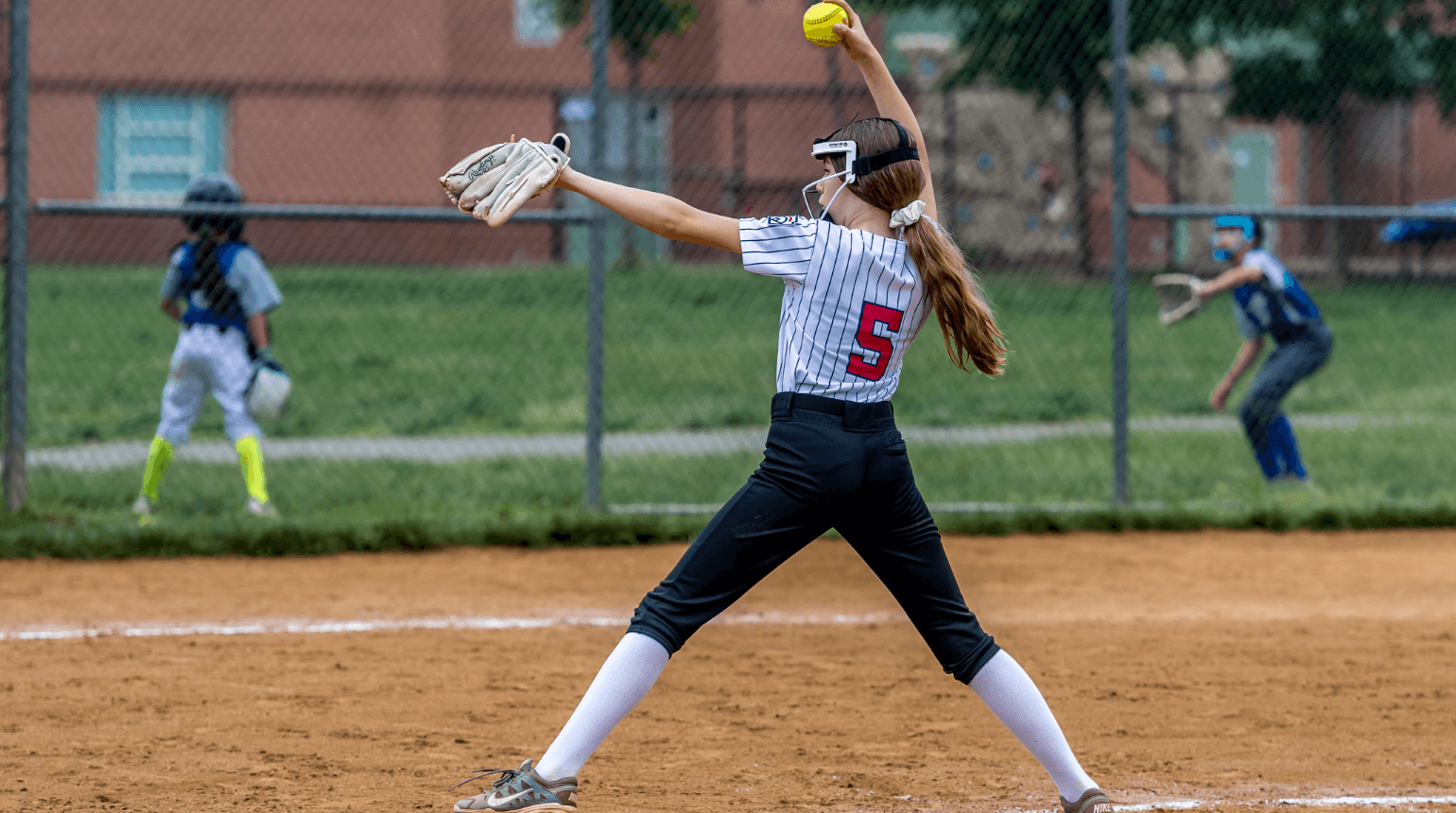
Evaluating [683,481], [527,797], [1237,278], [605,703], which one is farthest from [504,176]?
[1237,278]

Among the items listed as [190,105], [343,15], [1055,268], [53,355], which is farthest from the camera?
[343,15]

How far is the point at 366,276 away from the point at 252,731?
10.4 metres

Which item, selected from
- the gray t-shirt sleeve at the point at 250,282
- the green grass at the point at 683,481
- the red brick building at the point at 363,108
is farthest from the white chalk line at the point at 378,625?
the red brick building at the point at 363,108

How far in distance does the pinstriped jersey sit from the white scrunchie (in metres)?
0.05

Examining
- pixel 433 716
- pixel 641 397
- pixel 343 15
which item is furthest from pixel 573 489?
pixel 343 15

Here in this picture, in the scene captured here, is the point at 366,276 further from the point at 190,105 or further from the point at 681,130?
the point at 681,130

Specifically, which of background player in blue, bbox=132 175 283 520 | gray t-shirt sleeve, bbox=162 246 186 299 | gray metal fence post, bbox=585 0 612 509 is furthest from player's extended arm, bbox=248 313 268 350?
gray metal fence post, bbox=585 0 612 509

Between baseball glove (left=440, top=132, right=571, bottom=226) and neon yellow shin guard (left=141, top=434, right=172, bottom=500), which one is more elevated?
baseball glove (left=440, top=132, right=571, bottom=226)

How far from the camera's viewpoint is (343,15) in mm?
21094

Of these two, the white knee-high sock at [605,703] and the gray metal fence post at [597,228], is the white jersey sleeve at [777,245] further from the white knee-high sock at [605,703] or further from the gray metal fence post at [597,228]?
the gray metal fence post at [597,228]

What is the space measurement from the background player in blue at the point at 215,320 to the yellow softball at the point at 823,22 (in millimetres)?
4794

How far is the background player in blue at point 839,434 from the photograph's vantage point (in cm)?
356

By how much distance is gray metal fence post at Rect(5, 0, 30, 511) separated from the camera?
305 inches

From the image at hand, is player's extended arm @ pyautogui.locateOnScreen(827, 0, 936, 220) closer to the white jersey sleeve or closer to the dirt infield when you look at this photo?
the white jersey sleeve
